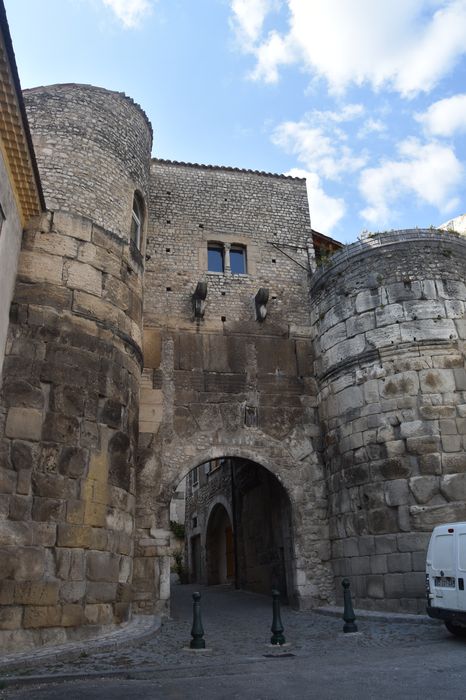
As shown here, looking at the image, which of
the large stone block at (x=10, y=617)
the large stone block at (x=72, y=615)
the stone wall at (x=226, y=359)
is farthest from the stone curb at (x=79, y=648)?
the stone wall at (x=226, y=359)

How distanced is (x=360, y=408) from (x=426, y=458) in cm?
153

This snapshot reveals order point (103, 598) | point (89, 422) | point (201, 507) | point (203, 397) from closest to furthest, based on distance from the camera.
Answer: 1. point (103, 598)
2. point (89, 422)
3. point (203, 397)
4. point (201, 507)

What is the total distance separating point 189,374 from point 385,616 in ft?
18.0

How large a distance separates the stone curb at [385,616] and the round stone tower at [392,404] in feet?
0.90

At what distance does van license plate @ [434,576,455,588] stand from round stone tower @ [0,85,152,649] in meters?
4.25

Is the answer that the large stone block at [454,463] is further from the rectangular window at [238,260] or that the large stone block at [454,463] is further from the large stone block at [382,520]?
the rectangular window at [238,260]

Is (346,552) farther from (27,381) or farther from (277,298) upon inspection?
(27,381)

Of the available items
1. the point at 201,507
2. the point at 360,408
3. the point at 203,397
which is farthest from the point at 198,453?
the point at 201,507

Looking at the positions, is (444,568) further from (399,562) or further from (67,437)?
(67,437)

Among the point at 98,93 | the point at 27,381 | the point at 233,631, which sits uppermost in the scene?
the point at 98,93

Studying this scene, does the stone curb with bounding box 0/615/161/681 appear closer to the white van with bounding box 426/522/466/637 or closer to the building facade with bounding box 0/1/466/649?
the building facade with bounding box 0/1/466/649

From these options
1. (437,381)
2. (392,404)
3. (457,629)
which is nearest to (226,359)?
(392,404)

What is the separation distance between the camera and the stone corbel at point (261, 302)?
12172 mm

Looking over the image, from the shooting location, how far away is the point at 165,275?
12273 mm
